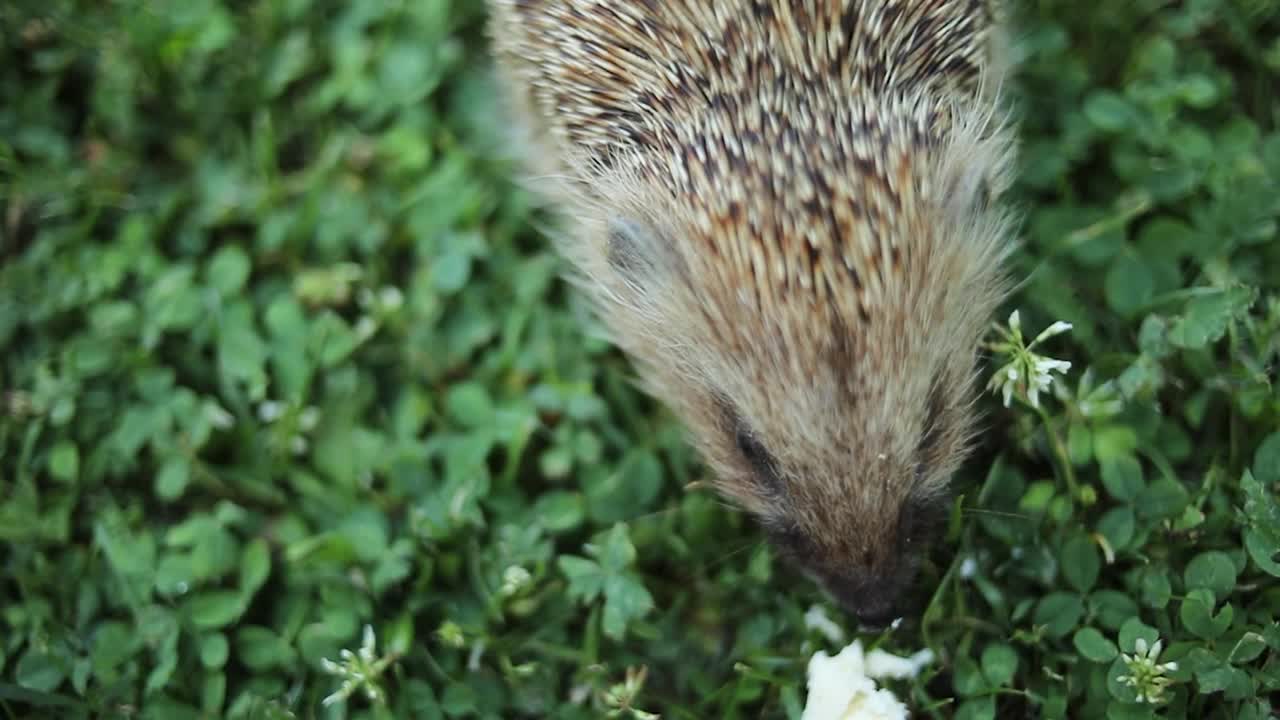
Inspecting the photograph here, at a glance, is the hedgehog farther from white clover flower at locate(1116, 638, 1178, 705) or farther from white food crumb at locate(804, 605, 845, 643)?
white clover flower at locate(1116, 638, 1178, 705)

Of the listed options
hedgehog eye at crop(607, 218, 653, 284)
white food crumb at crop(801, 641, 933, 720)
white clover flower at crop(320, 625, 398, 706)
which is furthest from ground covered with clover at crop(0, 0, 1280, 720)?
hedgehog eye at crop(607, 218, 653, 284)

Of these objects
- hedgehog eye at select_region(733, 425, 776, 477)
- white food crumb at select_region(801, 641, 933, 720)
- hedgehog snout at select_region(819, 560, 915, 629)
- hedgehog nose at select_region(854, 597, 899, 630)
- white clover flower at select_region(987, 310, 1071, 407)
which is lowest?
white food crumb at select_region(801, 641, 933, 720)

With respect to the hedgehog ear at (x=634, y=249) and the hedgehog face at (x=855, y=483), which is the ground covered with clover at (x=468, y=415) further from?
the hedgehog ear at (x=634, y=249)

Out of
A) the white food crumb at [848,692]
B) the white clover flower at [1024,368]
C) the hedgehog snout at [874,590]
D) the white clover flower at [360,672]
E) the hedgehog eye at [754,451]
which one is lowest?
the white clover flower at [360,672]

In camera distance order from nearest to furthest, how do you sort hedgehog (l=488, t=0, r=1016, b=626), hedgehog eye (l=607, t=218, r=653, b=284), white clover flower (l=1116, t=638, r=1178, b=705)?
white clover flower (l=1116, t=638, r=1178, b=705)
hedgehog (l=488, t=0, r=1016, b=626)
hedgehog eye (l=607, t=218, r=653, b=284)

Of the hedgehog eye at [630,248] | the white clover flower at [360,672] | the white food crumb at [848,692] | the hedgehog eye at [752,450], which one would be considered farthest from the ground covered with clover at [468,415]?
the hedgehog eye at [630,248]

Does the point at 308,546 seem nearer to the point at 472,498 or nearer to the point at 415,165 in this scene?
the point at 472,498

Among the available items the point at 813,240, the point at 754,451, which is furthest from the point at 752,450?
the point at 813,240
